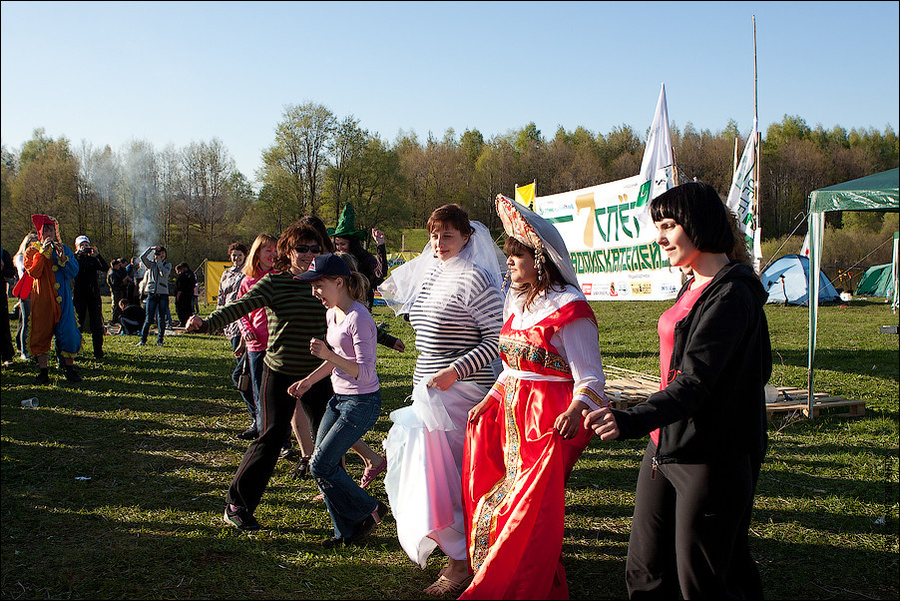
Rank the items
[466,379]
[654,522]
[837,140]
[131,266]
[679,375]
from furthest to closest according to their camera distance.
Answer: [837,140]
[131,266]
[466,379]
[654,522]
[679,375]

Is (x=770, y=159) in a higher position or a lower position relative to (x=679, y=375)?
higher

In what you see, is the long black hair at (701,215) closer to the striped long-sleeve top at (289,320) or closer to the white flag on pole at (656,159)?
the striped long-sleeve top at (289,320)

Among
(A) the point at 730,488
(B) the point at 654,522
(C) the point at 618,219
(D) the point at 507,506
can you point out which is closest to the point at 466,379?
(D) the point at 507,506

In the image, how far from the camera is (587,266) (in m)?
11.9

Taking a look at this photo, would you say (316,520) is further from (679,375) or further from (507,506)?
(679,375)

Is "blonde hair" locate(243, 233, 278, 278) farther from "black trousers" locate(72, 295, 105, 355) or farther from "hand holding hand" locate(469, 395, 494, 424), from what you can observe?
"black trousers" locate(72, 295, 105, 355)

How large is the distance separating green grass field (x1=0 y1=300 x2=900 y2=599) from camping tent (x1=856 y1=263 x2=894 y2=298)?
71.3 feet

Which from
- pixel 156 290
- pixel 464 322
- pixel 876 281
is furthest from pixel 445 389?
pixel 876 281

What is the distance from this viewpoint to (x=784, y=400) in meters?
7.13

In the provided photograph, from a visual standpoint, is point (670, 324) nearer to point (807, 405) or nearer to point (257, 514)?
point (257, 514)

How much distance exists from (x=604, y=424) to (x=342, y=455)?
1924mm

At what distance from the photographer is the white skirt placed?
325 centimetres

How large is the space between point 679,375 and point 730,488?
436 millimetres

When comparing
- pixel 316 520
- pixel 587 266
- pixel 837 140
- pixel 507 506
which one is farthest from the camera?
pixel 837 140
